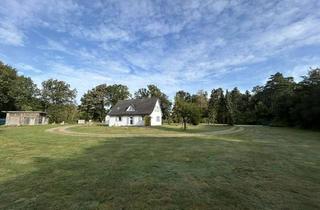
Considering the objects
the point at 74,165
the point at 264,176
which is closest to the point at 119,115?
the point at 74,165

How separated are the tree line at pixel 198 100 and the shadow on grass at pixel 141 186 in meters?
20.2

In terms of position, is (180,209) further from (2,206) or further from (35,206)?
(2,206)

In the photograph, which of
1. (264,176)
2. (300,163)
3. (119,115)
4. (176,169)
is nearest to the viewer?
(264,176)

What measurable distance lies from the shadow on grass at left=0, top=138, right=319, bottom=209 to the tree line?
2020 cm

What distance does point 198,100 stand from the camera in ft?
207

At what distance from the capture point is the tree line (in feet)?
92.0

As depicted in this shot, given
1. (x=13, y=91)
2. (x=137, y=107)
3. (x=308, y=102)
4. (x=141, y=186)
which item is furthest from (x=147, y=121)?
(x=13, y=91)

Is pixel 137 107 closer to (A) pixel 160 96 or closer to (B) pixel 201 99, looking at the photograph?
(A) pixel 160 96

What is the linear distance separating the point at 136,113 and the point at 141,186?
111 ft

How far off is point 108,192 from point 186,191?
1788 mm

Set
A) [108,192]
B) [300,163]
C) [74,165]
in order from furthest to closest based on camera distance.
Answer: [300,163] < [74,165] < [108,192]

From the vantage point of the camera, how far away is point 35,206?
4199 mm

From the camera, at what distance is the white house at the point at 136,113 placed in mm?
38609

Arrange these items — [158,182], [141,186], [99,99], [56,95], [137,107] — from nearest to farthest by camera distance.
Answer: [141,186] → [158,182] → [137,107] → [56,95] → [99,99]
